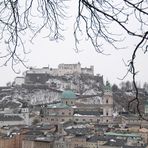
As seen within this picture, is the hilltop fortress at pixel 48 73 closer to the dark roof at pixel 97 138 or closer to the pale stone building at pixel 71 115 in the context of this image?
the pale stone building at pixel 71 115

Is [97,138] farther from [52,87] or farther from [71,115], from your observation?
[52,87]

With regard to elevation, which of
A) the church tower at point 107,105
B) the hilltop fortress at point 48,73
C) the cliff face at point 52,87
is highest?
the hilltop fortress at point 48,73

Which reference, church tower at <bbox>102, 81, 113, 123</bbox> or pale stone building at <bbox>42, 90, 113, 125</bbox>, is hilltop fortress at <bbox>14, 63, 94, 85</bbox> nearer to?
pale stone building at <bbox>42, 90, 113, 125</bbox>

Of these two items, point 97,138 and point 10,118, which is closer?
point 97,138

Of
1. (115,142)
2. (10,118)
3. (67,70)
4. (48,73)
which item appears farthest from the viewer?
(67,70)

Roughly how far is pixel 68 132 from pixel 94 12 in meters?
28.4

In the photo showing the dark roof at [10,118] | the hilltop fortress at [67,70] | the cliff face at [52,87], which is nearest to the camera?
the dark roof at [10,118]

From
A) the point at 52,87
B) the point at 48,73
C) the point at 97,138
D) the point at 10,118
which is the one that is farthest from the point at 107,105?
the point at 48,73

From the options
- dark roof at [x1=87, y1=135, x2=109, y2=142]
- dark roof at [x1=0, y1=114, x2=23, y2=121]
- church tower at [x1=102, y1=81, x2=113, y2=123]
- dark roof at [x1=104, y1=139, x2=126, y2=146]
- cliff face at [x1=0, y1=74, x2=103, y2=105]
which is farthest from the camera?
cliff face at [x1=0, y1=74, x2=103, y2=105]

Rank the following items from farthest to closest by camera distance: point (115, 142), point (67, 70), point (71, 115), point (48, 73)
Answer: point (67, 70), point (48, 73), point (71, 115), point (115, 142)

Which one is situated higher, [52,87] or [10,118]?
[52,87]

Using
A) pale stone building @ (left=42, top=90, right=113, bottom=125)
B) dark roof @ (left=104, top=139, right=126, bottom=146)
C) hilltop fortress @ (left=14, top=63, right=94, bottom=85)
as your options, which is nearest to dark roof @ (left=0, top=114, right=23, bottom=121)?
pale stone building @ (left=42, top=90, right=113, bottom=125)

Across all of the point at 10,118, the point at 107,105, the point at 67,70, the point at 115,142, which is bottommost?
the point at 115,142

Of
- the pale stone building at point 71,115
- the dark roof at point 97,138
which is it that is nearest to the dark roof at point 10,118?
the pale stone building at point 71,115
